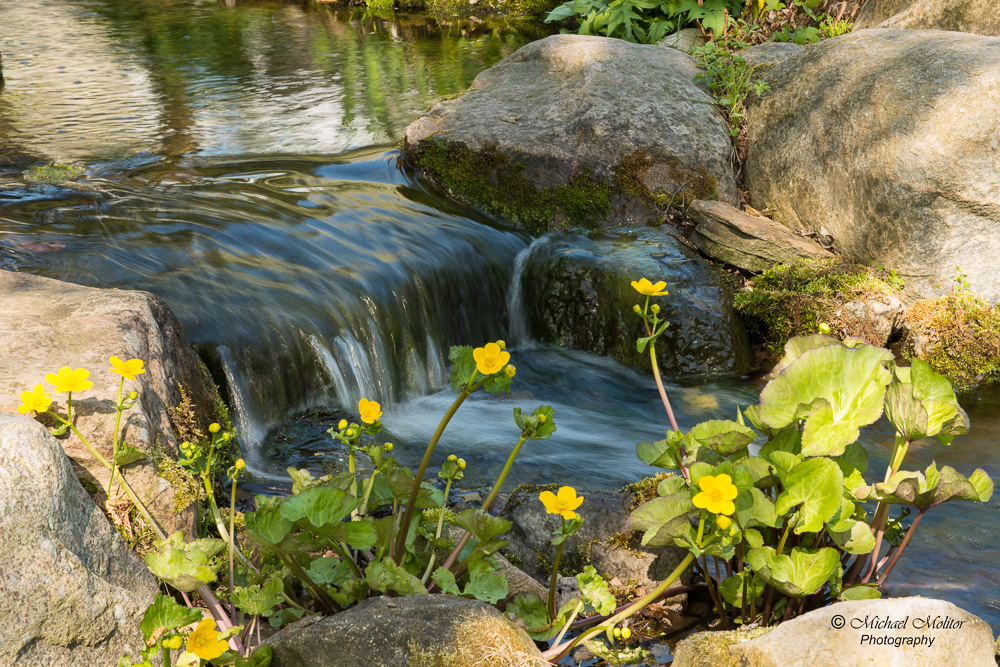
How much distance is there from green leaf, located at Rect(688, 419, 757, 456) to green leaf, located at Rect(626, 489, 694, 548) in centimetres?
18

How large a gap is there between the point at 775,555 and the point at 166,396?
2161 millimetres

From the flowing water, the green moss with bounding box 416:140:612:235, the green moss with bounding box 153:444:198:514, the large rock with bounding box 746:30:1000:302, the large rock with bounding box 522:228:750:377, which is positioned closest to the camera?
the green moss with bounding box 153:444:198:514

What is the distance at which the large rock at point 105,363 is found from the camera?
244 cm

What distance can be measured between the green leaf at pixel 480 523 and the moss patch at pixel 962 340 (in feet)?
14.4

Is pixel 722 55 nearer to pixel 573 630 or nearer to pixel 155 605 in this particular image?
pixel 573 630

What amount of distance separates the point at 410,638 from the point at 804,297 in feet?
15.5

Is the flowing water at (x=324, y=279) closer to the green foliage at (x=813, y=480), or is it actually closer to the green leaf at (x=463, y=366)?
the green foliage at (x=813, y=480)

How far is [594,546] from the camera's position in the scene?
3.09m

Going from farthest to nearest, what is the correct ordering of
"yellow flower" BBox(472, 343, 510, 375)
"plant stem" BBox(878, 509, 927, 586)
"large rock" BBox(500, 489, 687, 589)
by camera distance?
"large rock" BBox(500, 489, 687, 589) → "plant stem" BBox(878, 509, 927, 586) → "yellow flower" BBox(472, 343, 510, 375)

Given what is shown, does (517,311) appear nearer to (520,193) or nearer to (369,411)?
(520,193)

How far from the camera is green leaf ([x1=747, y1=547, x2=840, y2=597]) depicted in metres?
2.26

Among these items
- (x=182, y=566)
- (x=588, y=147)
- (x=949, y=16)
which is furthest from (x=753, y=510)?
(x=949, y=16)

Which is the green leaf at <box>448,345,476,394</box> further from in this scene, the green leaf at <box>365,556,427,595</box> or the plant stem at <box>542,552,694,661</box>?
the plant stem at <box>542,552,694,661</box>

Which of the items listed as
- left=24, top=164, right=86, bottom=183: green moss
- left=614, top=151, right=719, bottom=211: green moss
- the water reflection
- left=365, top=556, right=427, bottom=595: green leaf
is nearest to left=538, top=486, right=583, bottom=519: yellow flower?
left=365, top=556, right=427, bottom=595: green leaf
